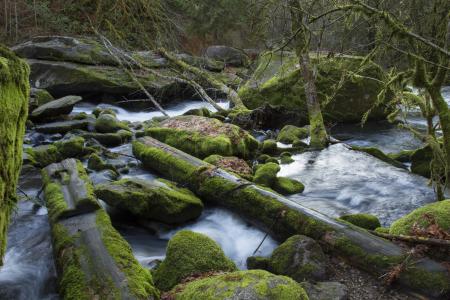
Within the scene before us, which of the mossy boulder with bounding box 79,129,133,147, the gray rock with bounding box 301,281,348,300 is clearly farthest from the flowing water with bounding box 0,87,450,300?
the gray rock with bounding box 301,281,348,300

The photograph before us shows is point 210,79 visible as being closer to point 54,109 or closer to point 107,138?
point 54,109

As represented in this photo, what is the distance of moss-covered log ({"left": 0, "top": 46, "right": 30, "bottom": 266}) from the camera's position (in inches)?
114

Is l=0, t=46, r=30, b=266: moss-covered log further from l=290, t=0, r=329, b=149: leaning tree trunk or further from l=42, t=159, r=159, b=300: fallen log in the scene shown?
l=290, t=0, r=329, b=149: leaning tree trunk

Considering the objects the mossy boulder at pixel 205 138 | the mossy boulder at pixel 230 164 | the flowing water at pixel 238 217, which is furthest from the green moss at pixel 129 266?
the mossy boulder at pixel 205 138

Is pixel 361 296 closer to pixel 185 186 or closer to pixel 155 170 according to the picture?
pixel 185 186

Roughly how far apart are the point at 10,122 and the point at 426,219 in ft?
12.8

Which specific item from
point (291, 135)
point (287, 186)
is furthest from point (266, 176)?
point (291, 135)

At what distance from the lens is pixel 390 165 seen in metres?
8.31

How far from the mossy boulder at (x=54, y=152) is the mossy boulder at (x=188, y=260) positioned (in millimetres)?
4793

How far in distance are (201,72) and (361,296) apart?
1264cm

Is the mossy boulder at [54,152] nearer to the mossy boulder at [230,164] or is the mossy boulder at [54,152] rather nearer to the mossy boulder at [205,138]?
the mossy boulder at [205,138]

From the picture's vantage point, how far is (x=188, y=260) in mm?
3924

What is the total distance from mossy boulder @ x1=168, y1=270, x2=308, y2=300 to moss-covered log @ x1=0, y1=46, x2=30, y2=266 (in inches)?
57.4

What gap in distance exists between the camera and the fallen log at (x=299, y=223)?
12.6 feet
